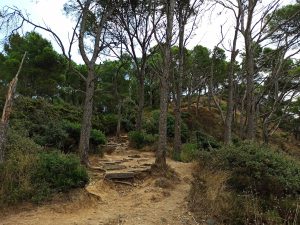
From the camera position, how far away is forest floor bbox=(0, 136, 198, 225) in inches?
256

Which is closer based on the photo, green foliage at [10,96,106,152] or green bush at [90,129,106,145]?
green foliage at [10,96,106,152]

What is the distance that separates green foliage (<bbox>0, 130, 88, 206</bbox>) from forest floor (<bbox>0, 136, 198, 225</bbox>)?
22 centimetres

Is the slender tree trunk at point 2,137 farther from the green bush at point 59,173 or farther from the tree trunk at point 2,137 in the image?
the green bush at point 59,173

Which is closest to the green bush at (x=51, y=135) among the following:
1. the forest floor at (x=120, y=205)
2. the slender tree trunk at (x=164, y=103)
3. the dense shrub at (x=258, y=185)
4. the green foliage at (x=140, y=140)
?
the forest floor at (x=120, y=205)

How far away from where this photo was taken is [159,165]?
9680 millimetres

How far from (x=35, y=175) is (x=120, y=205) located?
6.56 feet

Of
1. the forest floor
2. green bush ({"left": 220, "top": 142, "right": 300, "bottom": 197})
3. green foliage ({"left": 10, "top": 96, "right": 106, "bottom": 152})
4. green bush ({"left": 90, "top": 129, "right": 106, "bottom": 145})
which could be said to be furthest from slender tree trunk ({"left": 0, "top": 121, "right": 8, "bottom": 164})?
green bush ({"left": 90, "top": 129, "right": 106, "bottom": 145})

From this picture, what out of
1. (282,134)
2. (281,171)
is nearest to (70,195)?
(281,171)

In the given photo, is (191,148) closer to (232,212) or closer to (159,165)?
(159,165)

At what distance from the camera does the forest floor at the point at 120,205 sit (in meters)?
6.50

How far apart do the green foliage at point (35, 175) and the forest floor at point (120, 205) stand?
22 centimetres

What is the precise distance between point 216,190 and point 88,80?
5472 mm

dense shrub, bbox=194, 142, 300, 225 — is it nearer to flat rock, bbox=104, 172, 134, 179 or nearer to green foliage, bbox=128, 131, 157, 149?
flat rock, bbox=104, 172, 134, 179

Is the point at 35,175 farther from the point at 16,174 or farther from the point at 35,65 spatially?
the point at 35,65
